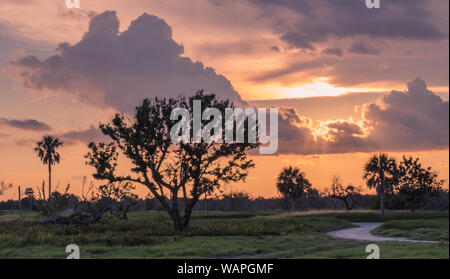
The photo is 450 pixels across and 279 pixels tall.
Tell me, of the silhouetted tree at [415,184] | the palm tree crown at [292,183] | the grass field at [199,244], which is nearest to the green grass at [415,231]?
the grass field at [199,244]

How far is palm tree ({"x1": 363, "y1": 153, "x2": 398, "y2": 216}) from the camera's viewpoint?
9431 cm

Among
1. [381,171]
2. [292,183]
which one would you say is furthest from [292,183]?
[381,171]

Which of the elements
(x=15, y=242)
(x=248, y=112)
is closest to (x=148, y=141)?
(x=248, y=112)

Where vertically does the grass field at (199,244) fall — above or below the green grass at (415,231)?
above

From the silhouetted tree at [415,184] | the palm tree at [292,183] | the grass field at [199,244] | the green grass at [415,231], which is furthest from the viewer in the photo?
the palm tree at [292,183]

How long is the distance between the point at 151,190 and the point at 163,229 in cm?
449

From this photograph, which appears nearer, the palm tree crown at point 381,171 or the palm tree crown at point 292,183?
the palm tree crown at point 381,171

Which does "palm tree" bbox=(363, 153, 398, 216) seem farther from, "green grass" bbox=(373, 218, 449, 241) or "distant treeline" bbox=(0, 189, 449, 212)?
"green grass" bbox=(373, 218, 449, 241)

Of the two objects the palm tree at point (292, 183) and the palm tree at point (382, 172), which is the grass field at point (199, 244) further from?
the palm tree at point (292, 183)

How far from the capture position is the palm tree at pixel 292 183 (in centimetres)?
12181

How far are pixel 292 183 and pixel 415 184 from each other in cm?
3350

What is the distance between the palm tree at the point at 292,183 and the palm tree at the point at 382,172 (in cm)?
2559

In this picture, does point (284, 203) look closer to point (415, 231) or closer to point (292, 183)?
point (292, 183)
